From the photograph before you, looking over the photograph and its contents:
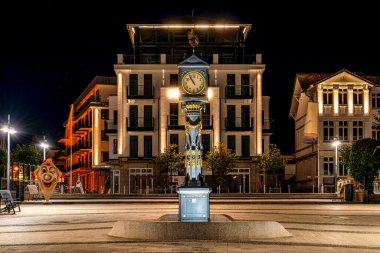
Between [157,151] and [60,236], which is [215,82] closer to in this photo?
[157,151]

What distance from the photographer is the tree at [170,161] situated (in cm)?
6169

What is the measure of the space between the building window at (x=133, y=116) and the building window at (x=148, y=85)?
1.58 meters

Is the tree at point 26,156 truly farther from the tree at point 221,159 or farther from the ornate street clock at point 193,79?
the ornate street clock at point 193,79

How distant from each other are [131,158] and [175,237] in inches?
1922

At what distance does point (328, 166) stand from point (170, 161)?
46.6ft

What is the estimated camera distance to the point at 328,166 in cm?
6469

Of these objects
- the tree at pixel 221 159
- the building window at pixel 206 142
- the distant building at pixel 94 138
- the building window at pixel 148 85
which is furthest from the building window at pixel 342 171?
the distant building at pixel 94 138

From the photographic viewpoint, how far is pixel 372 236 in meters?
17.6

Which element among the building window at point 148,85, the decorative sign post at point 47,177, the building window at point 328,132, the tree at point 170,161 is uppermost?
the building window at point 148,85

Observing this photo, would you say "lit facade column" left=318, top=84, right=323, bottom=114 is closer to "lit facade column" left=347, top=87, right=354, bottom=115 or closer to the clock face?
"lit facade column" left=347, top=87, right=354, bottom=115

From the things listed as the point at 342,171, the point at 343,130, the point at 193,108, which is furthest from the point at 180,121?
the point at 193,108

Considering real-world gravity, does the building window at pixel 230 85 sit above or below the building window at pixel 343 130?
above

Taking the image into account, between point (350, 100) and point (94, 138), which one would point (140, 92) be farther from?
point (350, 100)

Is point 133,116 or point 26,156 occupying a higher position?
point 133,116
